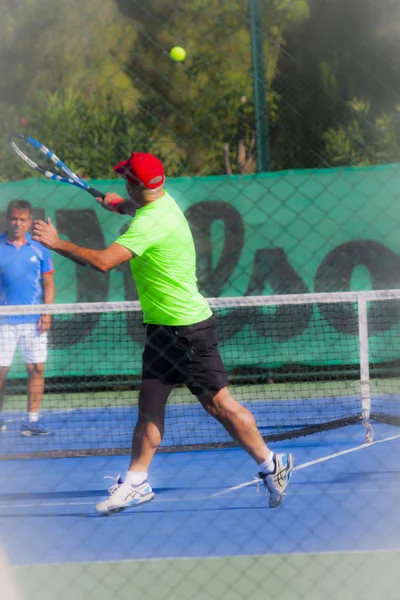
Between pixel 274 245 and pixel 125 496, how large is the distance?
3893 millimetres

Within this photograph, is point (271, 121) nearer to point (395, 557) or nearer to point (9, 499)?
point (9, 499)

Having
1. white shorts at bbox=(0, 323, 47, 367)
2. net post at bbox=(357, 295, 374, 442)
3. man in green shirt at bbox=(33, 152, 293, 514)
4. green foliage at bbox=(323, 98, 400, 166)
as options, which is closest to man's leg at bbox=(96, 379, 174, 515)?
man in green shirt at bbox=(33, 152, 293, 514)

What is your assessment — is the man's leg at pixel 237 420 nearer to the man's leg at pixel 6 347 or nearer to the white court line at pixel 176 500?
the white court line at pixel 176 500

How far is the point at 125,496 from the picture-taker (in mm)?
3947

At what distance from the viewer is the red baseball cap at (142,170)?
12.1 ft

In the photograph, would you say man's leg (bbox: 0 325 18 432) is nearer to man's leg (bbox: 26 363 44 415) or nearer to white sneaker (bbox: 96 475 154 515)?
man's leg (bbox: 26 363 44 415)

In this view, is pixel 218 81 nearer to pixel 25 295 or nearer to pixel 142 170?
pixel 25 295

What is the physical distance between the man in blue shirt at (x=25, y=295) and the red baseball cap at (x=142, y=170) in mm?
2215

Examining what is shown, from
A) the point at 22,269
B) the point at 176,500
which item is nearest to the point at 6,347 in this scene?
the point at 22,269

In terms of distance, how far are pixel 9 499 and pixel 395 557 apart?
6.43 feet

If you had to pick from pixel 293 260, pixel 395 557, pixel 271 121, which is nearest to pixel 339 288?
pixel 293 260

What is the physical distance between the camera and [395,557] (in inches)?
135

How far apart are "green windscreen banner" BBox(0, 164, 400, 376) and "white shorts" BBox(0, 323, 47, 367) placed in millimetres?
1474

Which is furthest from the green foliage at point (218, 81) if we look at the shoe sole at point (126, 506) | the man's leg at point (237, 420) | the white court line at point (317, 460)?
the shoe sole at point (126, 506)
